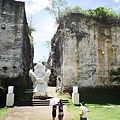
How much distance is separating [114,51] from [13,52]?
330 inches

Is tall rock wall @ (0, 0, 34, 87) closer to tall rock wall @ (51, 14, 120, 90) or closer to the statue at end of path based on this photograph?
the statue at end of path

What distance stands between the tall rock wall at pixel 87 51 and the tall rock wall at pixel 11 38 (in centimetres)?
343

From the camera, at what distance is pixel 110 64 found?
1608cm

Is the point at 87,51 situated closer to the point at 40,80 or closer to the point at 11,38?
the point at 40,80

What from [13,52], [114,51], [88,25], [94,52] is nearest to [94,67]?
[94,52]

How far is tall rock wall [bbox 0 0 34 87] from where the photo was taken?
14.6 meters

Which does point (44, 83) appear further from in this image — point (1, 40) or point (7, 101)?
point (1, 40)

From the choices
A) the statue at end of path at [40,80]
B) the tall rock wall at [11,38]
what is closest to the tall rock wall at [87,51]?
the statue at end of path at [40,80]

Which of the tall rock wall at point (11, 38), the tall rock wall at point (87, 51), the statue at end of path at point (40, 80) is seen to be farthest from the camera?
the tall rock wall at point (87, 51)

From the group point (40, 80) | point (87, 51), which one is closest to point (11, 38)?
point (40, 80)

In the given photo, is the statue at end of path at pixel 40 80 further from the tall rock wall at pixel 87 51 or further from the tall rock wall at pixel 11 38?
the tall rock wall at pixel 87 51

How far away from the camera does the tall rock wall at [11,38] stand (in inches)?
573

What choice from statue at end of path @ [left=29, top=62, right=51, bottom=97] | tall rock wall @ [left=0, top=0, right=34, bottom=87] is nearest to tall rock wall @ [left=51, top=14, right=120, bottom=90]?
statue at end of path @ [left=29, top=62, right=51, bottom=97]

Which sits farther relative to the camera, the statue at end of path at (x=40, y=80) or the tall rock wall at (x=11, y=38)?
the tall rock wall at (x=11, y=38)
